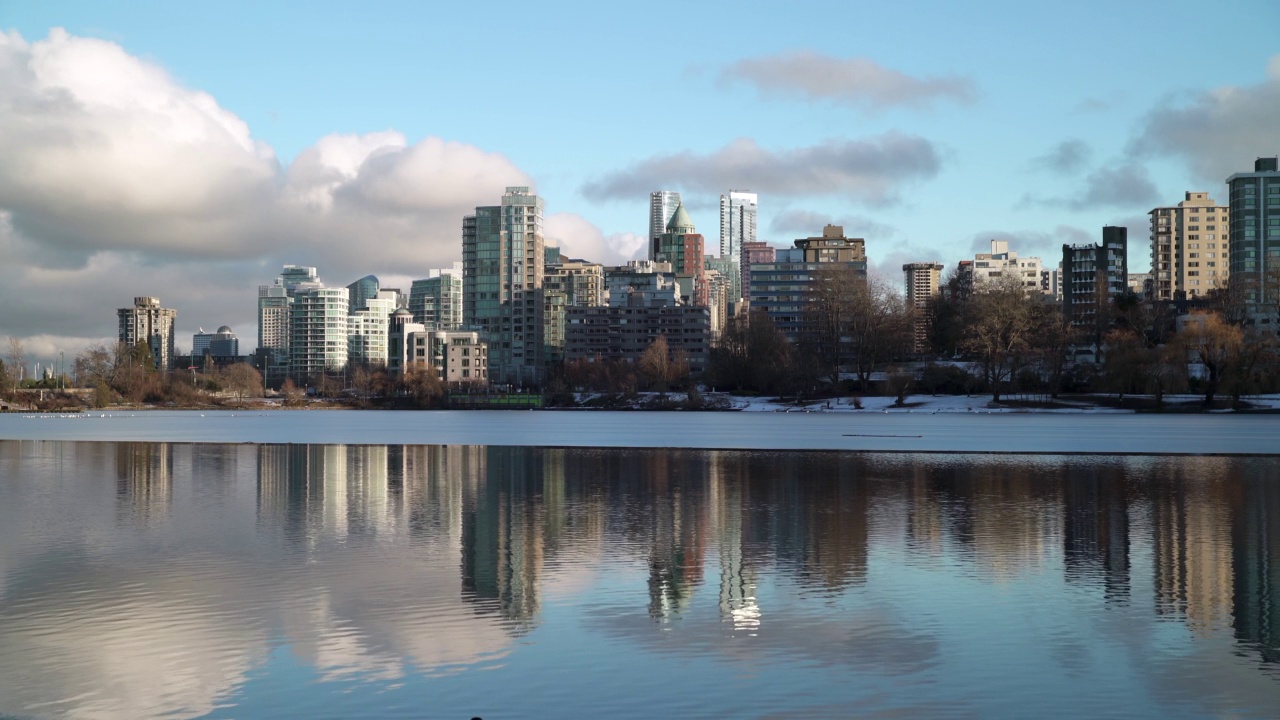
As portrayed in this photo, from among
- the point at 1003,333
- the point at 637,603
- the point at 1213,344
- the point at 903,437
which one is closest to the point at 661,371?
the point at 1003,333

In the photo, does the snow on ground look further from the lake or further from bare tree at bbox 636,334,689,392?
bare tree at bbox 636,334,689,392

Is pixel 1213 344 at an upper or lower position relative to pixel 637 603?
upper

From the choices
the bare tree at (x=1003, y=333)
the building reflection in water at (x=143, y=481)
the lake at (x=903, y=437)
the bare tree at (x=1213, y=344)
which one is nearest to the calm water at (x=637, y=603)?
the building reflection in water at (x=143, y=481)

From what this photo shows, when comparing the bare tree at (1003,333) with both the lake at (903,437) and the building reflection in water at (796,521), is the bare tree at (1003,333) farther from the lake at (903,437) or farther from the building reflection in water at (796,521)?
the building reflection in water at (796,521)

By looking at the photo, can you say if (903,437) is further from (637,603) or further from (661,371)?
(661,371)

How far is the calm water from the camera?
11.9 metres


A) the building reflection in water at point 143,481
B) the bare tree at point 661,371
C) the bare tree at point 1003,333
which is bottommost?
the building reflection in water at point 143,481

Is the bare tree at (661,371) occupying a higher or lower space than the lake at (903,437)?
higher

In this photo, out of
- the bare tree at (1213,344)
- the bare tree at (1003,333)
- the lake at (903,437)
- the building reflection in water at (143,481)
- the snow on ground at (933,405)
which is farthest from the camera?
the bare tree at (1003,333)

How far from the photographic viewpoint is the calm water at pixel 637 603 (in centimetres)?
1188

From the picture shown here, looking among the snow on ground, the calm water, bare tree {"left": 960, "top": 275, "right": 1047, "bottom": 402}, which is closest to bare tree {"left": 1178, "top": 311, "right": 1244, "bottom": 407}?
the snow on ground

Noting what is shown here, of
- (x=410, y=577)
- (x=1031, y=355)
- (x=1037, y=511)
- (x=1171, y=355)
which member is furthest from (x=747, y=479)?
(x=1031, y=355)

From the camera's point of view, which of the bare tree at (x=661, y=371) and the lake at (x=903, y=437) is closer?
the lake at (x=903, y=437)

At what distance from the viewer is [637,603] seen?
16.2 metres
